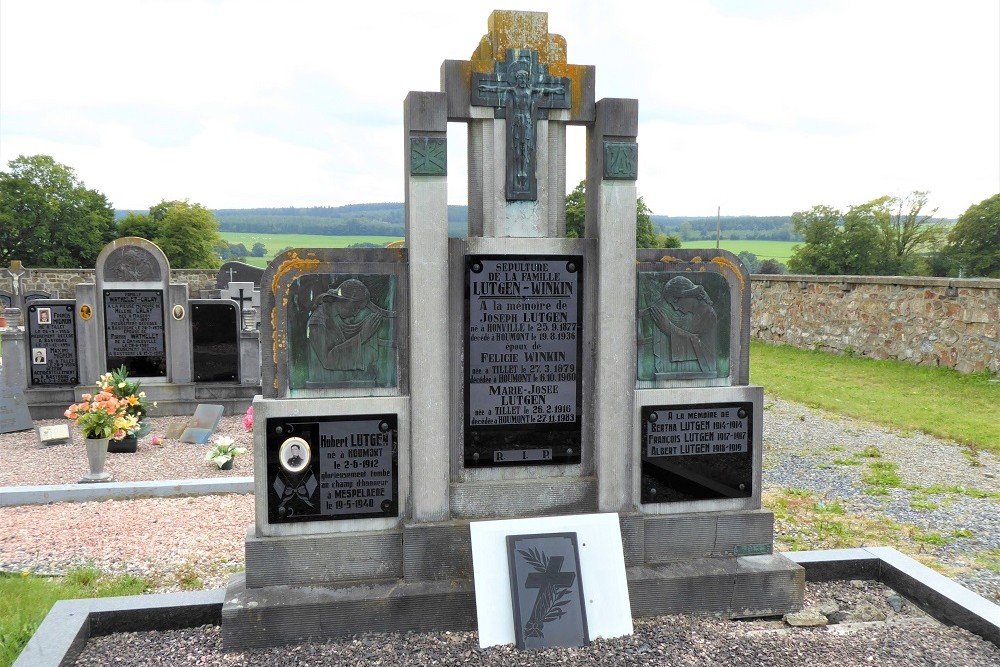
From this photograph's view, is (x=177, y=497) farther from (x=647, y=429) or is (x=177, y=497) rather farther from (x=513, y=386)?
(x=647, y=429)

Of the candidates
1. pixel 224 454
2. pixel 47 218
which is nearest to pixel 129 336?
pixel 224 454

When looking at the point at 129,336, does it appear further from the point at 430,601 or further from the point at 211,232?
the point at 211,232

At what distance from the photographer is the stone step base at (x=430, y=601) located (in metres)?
4.10

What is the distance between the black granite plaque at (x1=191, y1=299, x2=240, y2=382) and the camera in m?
11.0

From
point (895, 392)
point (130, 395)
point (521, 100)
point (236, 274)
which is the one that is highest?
point (521, 100)

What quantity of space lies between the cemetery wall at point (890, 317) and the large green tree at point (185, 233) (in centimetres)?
4564

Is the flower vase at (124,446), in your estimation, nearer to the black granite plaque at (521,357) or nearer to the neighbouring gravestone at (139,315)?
the neighbouring gravestone at (139,315)

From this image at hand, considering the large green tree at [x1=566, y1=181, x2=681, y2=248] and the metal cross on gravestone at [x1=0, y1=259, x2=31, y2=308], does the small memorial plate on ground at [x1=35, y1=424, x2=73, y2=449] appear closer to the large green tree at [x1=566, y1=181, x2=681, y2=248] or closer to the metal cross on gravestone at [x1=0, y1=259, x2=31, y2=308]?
the large green tree at [x1=566, y1=181, x2=681, y2=248]

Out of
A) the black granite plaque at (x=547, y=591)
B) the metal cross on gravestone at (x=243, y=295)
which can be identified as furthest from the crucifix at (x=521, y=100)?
the metal cross on gravestone at (x=243, y=295)

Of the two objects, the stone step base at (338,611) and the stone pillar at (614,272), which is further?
the stone pillar at (614,272)

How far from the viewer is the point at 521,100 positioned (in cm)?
442

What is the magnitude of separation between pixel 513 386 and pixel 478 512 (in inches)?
30.4

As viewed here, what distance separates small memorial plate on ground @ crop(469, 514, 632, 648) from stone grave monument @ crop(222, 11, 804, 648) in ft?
0.74

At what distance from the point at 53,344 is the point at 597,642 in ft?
32.1
